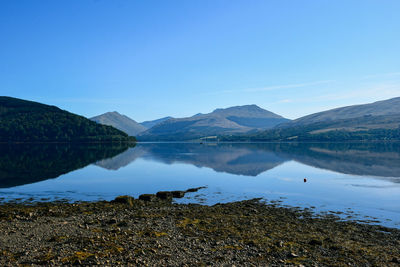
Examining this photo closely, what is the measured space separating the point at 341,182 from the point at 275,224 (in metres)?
40.9

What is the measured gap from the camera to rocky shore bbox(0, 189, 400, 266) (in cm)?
2034

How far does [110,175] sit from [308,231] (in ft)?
192

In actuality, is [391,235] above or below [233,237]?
below

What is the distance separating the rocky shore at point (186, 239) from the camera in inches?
801

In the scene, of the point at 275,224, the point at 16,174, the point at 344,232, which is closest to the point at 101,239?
the point at 275,224

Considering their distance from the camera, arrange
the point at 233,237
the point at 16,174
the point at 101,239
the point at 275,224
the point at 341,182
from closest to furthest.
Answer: the point at 101,239, the point at 233,237, the point at 275,224, the point at 341,182, the point at 16,174

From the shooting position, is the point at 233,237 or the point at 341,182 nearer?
the point at 233,237

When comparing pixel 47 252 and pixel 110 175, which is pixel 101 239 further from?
pixel 110 175

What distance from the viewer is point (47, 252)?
20.6 metres

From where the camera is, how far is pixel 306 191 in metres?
56.5

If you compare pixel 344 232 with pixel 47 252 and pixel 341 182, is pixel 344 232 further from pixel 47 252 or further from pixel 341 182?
pixel 341 182

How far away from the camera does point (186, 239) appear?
81.9 ft

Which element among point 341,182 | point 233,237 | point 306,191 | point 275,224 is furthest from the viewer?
point 341,182

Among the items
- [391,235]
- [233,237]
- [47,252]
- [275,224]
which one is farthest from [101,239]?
[391,235]
